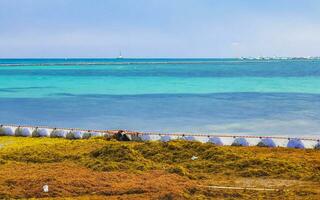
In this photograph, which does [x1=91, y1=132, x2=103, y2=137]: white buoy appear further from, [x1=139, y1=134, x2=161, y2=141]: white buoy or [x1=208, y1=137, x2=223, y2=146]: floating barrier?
[x1=208, y1=137, x2=223, y2=146]: floating barrier

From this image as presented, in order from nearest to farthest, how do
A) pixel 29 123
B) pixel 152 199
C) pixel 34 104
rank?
pixel 152 199 → pixel 29 123 → pixel 34 104

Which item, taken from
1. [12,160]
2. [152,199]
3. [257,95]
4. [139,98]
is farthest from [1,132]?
[257,95]

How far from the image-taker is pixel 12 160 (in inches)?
872

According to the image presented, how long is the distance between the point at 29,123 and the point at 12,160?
20.4 meters

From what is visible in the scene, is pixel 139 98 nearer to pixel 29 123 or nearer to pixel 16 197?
pixel 29 123

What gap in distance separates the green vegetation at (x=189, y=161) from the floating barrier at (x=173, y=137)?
1209 millimetres

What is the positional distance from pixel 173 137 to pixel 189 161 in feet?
20.3

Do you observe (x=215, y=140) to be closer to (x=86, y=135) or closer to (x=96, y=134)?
(x=96, y=134)

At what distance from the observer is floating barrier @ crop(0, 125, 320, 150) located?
25.9m

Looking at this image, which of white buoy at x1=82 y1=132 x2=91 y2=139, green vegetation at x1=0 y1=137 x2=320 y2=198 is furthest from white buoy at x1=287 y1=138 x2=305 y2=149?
white buoy at x1=82 y1=132 x2=91 y2=139

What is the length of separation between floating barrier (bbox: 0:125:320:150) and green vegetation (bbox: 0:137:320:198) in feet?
3.97

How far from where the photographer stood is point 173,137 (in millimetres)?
27453

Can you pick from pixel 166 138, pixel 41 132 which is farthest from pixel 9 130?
pixel 166 138

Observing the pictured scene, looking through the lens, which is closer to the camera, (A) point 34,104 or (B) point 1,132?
(B) point 1,132
